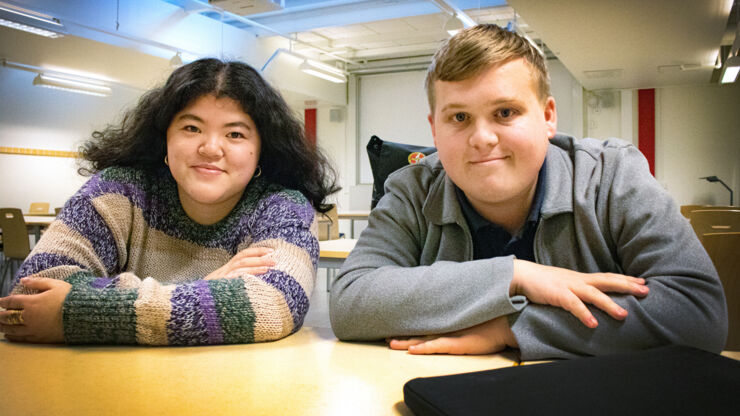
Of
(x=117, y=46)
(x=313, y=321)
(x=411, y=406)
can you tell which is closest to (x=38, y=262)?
(x=411, y=406)

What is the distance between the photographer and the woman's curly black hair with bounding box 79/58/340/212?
1439 mm

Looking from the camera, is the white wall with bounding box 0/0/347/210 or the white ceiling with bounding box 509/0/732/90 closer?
the white ceiling with bounding box 509/0/732/90

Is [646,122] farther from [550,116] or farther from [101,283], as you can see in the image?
[101,283]

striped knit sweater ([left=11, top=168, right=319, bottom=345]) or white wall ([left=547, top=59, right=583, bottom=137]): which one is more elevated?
white wall ([left=547, top=59, right=583, bottom=137])

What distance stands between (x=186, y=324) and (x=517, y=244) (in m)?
0.71

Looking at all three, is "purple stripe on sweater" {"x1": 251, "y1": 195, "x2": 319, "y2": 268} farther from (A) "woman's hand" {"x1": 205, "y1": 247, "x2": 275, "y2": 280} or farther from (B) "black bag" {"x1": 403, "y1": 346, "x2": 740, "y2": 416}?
(B) "black bag" {"x1": 403, "y1": 346, "x2": 740, "y2": 416}

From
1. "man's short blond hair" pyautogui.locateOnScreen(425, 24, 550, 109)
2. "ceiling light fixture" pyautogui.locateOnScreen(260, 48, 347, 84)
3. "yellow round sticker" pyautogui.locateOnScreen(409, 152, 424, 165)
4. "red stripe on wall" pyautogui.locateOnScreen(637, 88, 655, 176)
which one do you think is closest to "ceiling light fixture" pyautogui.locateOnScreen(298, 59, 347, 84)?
"ceiling light fixture" pyautogui.locateOnScreen(260, 48, 347, 84)

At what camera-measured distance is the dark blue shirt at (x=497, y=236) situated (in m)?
1.17

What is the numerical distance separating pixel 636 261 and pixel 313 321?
3.38 m

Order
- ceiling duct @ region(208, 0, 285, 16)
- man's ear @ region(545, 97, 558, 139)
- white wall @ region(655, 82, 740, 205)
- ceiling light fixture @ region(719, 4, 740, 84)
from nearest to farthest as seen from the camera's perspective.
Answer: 1. man's ear @ region(545, 97, 558, 139)
2. ceiling duct @ region(208, 0, 285, 16)
3. ceiling light fixture @ region(719, 4, 740, 84)
4. white wall @ region(655, 82, 740, 205)

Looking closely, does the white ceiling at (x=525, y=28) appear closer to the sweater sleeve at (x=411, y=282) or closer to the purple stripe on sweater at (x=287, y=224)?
the purple stripe on sweater at (x=287, y=224)

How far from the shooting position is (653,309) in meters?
0.91

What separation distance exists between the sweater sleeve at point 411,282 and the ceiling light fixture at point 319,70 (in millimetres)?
7313

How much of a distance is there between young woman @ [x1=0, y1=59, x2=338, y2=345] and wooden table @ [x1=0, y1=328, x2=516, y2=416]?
0.06 metres
